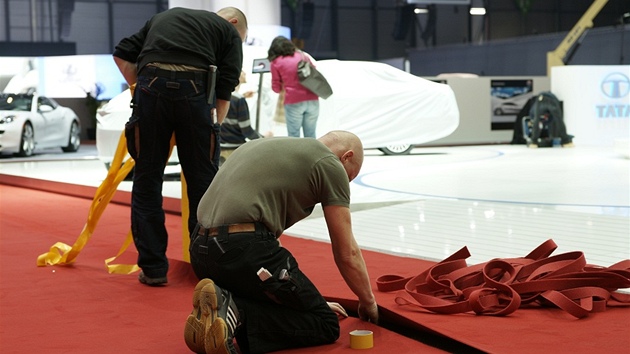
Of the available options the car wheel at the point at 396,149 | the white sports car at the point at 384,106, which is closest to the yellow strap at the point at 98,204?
the white sports car at the point at 384,106

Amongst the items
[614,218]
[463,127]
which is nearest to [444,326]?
[614,218]

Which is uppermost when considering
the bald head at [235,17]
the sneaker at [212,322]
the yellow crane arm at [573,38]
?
the yellow crane arm at [573,38]

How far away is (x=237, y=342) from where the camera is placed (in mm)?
3227

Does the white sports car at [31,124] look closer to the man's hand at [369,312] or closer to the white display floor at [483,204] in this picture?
the white display floor at [483,204]

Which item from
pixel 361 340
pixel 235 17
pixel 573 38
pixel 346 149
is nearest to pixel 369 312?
pixel 361 340

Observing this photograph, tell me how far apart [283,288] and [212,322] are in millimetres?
321

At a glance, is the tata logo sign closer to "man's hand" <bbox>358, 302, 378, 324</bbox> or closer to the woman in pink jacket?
the woman in pink jacket

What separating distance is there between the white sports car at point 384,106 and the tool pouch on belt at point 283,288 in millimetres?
8553

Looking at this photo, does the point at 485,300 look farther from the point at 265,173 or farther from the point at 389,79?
the point at 389,79

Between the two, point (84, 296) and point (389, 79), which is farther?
point (389, 79)

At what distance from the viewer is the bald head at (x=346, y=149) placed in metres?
3.28

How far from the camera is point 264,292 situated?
318 cm

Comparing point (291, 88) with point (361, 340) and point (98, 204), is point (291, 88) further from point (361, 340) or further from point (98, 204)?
point (361, 340)

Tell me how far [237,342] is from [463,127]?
14.6 m
